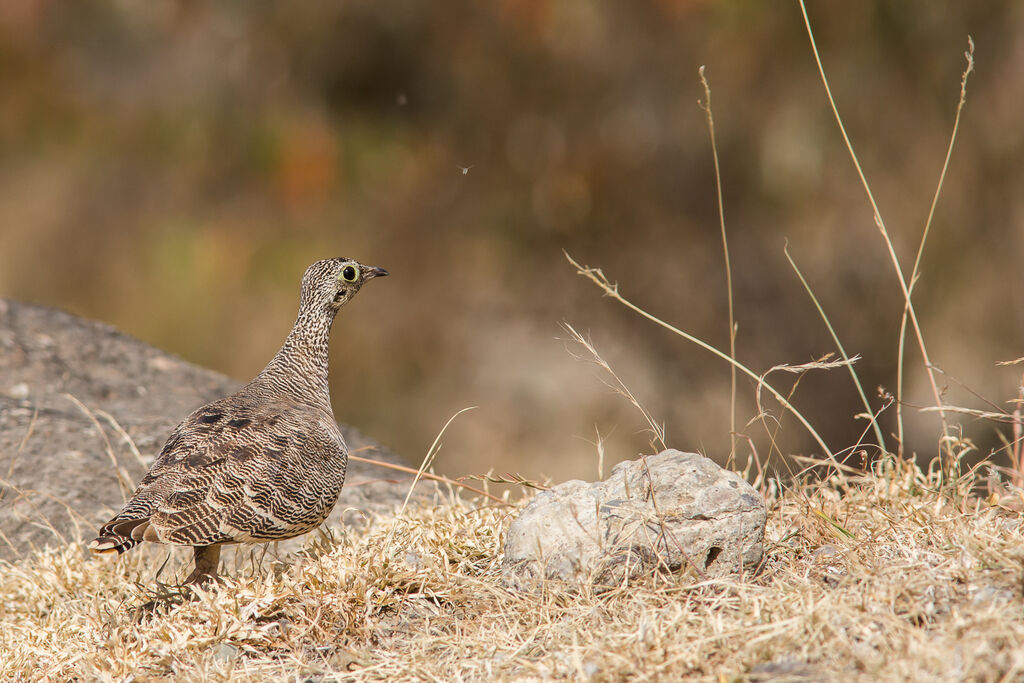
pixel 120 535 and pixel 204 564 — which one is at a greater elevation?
pixel 120 535

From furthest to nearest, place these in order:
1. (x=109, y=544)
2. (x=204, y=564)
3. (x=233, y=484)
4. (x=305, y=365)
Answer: (x=305, y=365) < (x=204, y=564) < (x=233, y=484) < (x=109, y=544)

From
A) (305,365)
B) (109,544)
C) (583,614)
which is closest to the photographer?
(583,614)

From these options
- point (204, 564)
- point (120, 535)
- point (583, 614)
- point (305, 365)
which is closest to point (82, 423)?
point (305, 365)

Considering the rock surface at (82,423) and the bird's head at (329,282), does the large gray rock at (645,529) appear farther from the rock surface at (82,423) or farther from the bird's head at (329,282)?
the bird's head at (329,282)

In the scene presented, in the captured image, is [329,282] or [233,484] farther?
[329,282]

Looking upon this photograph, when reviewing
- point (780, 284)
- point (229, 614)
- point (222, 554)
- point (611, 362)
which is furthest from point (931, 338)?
point (229, 614)

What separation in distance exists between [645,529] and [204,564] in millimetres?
1416

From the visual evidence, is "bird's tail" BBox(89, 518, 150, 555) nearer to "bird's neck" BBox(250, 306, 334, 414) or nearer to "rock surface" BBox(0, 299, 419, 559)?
"rock surface" BBox(0, 299, 419, 559)

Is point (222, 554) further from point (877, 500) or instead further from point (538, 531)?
point (877, 500)

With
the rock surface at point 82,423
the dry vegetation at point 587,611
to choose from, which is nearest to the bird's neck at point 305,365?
the rock surface at point 82,423

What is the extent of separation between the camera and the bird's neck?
374 centimetres

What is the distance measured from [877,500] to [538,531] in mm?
1082

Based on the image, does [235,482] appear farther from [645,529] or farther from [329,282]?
[645,529]

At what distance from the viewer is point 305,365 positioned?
3830mm
